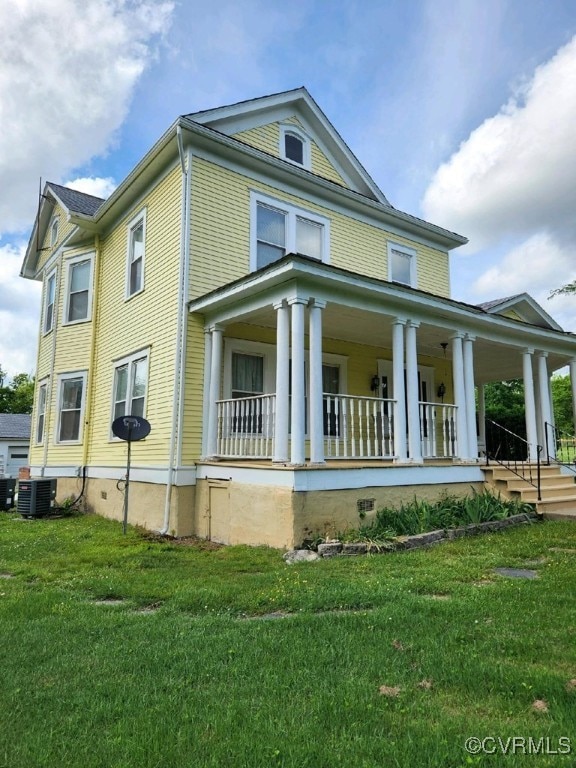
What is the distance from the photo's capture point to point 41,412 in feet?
47.8

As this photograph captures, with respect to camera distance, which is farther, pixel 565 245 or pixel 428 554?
pixel 565 245

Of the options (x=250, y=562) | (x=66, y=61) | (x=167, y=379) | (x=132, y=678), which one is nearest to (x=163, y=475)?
(x=167, y=379)

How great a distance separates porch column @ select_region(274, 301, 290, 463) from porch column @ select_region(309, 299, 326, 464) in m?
0.38

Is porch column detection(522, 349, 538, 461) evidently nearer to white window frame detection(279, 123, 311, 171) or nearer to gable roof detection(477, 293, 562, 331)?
gable roof detection(477, 293, 562, 331)

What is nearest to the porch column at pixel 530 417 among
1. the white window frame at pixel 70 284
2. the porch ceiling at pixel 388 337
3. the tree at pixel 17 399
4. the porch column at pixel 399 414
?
the porch ceiling at pixel 388 337

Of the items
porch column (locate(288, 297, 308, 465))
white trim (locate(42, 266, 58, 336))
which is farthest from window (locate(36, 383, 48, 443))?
porch column (locate(288, 297, 308, 465))

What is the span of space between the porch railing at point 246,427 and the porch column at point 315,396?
0.82 metres

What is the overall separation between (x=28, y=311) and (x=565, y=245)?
55054 mm

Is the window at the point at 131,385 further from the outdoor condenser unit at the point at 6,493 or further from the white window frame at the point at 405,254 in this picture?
the white window frame at the point at 405,254

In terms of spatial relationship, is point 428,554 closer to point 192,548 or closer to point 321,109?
point 192,548

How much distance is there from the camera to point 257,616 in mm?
4305

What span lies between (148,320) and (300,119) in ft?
20.6

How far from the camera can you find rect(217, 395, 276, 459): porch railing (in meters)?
8.12

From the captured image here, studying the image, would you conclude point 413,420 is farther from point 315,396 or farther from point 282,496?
point 282,496
